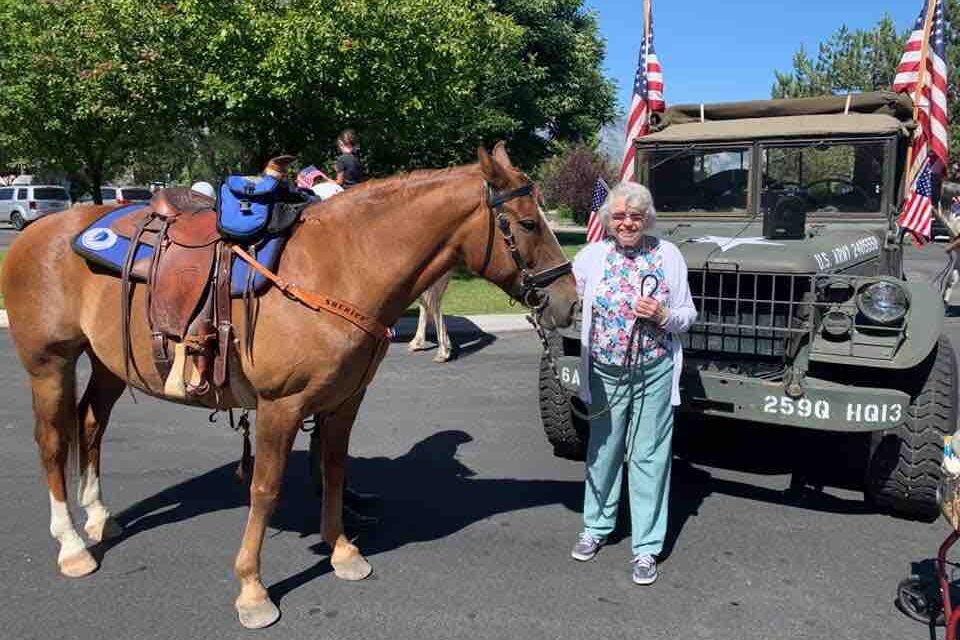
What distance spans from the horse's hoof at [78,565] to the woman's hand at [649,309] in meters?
2.86

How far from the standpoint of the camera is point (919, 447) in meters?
4.28

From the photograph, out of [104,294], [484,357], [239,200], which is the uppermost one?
[239,200]

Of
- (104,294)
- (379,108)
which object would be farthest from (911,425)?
(379,108)

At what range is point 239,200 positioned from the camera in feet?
11.5

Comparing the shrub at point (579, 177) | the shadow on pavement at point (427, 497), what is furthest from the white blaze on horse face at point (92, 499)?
the shrub at point (579, 177)

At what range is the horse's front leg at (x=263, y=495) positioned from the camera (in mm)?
3346

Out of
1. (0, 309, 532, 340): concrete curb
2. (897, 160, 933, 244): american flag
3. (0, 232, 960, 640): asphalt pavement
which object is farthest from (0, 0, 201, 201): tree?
(897, 160, 933, 244): american flag

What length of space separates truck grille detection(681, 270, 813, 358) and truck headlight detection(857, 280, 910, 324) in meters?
0.30

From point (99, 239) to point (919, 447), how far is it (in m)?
4.37

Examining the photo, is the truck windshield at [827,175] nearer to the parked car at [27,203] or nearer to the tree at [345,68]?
the tree at [345,68]

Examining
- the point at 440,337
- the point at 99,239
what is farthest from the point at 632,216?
the point at 440,337

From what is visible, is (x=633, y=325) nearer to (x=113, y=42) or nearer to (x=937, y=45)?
(x=937, y=45)

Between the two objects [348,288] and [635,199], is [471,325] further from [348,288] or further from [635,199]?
[348,288]

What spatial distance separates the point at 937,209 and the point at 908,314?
5.59 metres
